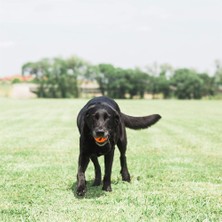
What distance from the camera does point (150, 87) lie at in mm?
119312

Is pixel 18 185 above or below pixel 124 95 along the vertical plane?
above

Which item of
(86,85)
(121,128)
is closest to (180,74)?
(86,85)

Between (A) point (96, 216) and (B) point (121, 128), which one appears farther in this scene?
(B) point (121, 128)

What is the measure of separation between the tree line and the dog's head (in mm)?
109374

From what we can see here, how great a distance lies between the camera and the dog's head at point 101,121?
6148mm

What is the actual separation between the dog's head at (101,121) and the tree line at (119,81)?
109 metres

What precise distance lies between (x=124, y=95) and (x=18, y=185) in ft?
362

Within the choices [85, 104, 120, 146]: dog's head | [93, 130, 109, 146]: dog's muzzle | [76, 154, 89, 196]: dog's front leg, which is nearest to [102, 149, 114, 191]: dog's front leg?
[76, 154, 89, 196]: dog's front leg

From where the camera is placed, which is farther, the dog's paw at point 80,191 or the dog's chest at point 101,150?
the dog's chest at point 101,150

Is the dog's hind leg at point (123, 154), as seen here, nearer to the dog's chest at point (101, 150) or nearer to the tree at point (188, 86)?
the dog's chest at point (101, 150)

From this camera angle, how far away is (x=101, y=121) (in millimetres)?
6285

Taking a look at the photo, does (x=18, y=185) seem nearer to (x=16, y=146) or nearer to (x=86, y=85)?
(x=16, y=146)

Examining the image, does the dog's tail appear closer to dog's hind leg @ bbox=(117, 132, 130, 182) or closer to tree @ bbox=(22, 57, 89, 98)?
dog's hind leg @ bbox=(117, 132, 130, 182)

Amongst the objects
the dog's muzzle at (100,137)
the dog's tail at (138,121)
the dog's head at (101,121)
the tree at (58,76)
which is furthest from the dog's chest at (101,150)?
the tree at (58,76)
